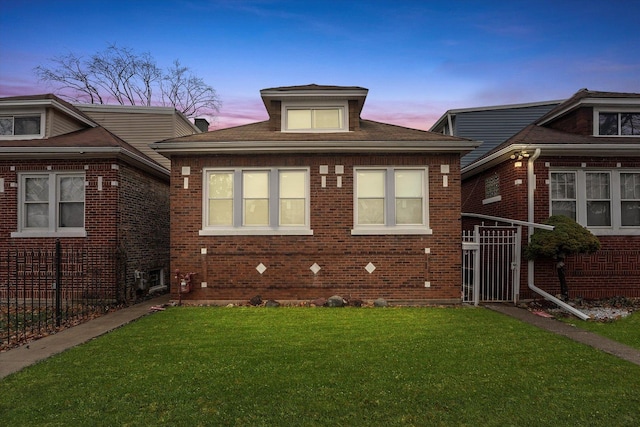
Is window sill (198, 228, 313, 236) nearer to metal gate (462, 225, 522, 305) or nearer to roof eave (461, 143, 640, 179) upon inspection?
metal gate (462, 225, 522, 305)

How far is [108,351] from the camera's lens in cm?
584

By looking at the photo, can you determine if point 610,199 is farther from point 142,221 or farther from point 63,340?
point 142,221

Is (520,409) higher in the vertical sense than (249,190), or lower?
lower

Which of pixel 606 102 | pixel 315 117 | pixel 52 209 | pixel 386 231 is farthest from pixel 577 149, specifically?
pixel 52 209

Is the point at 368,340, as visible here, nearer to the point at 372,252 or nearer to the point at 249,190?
the point at 372,252

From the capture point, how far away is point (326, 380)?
4.61 metres

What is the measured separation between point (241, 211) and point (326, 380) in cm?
591

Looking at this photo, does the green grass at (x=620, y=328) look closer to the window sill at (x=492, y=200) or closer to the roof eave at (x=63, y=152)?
the window sill at (x=492, y=200)

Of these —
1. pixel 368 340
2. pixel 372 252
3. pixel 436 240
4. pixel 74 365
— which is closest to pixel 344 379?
pixel 368 340

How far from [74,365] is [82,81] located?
28922 mm

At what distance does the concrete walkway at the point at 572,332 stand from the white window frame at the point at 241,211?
513 cm

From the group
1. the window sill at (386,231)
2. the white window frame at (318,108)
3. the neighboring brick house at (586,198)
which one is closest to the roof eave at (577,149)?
the neighboring brick house at (586,198)

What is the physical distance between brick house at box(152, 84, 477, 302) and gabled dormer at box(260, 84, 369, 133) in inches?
45.2

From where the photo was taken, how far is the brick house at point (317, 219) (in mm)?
9570
